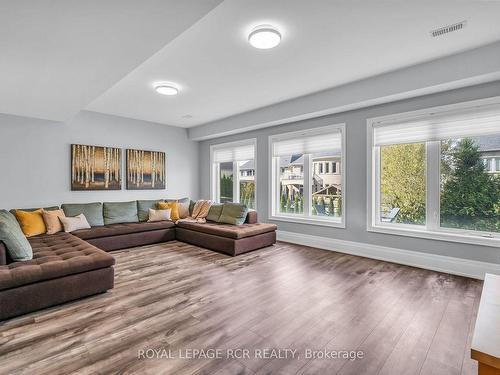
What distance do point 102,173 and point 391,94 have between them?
5.53 m

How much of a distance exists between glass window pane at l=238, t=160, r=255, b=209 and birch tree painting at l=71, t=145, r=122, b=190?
2793mm

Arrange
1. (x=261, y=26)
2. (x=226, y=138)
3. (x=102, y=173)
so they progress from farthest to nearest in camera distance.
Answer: (x=226, y=138) → (x=102, y=173) → (x=261, y=26)

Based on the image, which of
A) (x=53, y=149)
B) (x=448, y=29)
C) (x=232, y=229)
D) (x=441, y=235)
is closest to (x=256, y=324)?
(x=232, y=229)

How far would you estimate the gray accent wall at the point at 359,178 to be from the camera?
3.29 metres

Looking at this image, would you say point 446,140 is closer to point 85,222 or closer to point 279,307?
point 279,307

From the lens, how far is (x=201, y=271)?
11.4 ft

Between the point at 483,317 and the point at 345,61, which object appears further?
the point at 345,61

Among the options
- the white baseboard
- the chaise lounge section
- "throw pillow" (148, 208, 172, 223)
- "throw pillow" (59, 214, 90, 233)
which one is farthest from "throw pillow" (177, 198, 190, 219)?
the chaise lounge section

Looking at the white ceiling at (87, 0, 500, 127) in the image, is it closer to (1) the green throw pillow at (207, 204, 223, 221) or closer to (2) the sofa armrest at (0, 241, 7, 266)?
(1) the green throw pillow at (207, 204, 223, 221)

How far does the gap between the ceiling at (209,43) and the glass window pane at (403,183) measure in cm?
126

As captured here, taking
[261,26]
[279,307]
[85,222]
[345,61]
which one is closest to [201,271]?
[279,307]

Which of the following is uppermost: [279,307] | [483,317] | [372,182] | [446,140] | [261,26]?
[261,26]

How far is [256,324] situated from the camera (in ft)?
7.18

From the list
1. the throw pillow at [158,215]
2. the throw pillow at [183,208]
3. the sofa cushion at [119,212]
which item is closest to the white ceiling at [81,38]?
the sofa cushion at [119,212]
